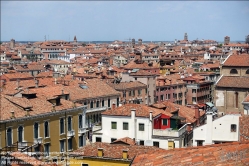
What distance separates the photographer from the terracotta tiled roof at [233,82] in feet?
86.3

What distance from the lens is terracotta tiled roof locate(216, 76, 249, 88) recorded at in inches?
1036

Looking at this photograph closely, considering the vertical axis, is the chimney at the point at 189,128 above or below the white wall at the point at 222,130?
below

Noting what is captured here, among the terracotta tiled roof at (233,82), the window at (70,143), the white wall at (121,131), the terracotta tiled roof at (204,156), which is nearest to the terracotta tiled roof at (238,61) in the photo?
the terracotta tiled roof at (233,82)

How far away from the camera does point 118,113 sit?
18750 mm

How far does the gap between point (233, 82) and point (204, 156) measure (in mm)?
21714

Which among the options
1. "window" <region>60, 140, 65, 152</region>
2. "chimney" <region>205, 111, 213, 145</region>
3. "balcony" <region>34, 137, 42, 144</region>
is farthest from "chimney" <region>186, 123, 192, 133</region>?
"balcony" <region>34, 137, 42, 144</region>

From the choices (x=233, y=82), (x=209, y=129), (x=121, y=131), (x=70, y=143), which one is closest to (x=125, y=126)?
(x=121, y=131)

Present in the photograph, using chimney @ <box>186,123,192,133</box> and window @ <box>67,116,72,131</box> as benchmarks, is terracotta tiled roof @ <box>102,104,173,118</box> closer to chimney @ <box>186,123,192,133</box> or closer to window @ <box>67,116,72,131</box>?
chimney @ <box>186,123,192,133</box>

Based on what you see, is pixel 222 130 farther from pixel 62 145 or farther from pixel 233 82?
pixel 233 82

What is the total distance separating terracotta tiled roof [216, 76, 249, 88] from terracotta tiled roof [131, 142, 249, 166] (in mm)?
20745

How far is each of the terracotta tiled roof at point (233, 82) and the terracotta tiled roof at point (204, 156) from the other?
2074 centimetres

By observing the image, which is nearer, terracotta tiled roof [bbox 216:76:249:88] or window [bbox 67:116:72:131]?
window [bbox 67:116:72:131]

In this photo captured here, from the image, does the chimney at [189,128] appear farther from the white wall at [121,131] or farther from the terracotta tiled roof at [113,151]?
the terracotta tiled roof at [113,151]

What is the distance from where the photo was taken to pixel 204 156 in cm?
571
